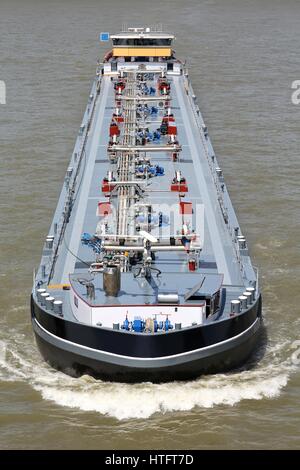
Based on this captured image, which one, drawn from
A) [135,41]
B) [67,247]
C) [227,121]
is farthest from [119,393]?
[135,41]

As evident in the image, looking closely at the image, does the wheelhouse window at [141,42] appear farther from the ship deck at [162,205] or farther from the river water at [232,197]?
the ship deck at [162,205]

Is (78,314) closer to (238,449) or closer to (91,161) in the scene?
(238,449)

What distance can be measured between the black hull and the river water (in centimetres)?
45

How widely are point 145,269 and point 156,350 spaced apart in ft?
12.8

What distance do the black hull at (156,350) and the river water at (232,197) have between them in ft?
1.49

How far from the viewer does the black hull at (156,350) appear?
31.3 meters

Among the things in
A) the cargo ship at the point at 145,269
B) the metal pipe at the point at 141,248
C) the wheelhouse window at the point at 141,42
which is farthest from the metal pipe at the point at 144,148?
the wheelhouse window at the point at 141,42

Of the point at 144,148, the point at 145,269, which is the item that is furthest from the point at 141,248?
the point at 144,148

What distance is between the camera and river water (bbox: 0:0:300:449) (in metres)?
30.9

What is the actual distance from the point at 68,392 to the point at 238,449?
19.7 feet

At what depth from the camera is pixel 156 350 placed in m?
31.1

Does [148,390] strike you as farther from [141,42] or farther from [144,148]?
[141,42]

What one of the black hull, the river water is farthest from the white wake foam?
the black hull

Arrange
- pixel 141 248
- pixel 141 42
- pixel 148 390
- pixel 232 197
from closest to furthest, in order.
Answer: pixel 148 390, pixel 141 248, pixel 232 197, pixel 141 42
